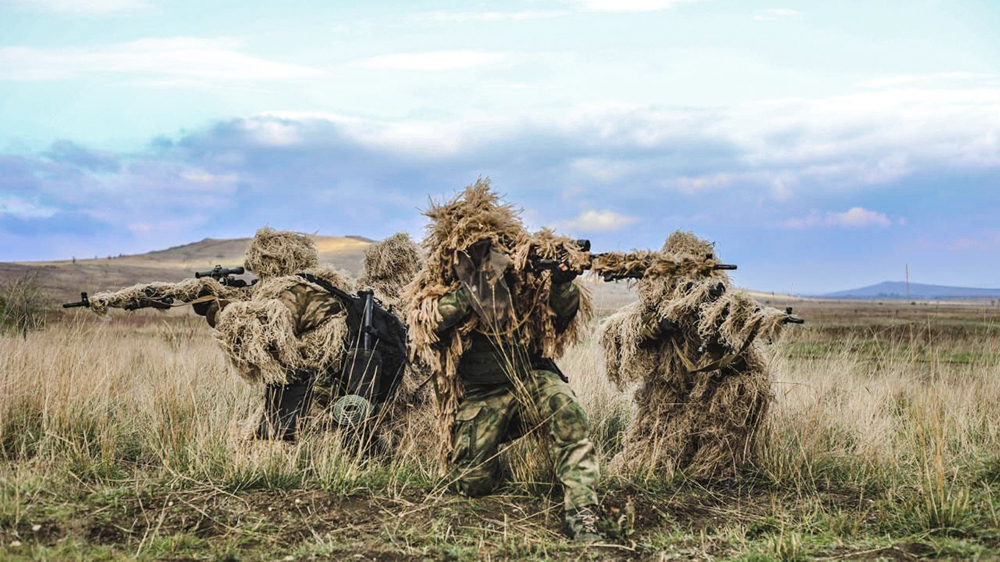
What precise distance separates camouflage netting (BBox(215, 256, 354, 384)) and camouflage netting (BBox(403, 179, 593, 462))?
1110 mm

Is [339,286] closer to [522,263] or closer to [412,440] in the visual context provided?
[412,440]

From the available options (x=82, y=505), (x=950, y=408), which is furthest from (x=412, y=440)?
(x=950, y=408)

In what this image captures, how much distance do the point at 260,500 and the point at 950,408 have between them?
650 centimetres

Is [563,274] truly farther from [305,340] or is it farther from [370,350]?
[305,340]

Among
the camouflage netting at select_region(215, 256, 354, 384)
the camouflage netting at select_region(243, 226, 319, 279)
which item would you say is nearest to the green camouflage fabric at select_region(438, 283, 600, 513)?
the camouflage netting at select_region(215, 256, 354, 384)

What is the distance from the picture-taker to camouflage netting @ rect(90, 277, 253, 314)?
669 centimetres

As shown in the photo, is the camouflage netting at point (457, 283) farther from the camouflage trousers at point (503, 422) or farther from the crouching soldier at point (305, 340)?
the crouching soldier at point (305, 340)

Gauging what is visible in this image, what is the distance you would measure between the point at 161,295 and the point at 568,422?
3.70 m

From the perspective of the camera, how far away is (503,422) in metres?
5.38

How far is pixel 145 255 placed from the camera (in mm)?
73000

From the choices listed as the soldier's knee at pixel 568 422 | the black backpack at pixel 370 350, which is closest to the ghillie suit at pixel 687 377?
the soldier's knee at pixel 568 422

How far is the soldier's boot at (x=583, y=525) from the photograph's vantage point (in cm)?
457

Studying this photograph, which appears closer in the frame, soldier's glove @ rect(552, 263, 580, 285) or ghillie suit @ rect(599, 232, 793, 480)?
soldier's glove @ rect(552, 263, 580, 285)

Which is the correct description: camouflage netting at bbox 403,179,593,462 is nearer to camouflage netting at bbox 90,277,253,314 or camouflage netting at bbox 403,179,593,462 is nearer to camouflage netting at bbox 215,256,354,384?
camouflage netting at bbox 215,256,354,384
